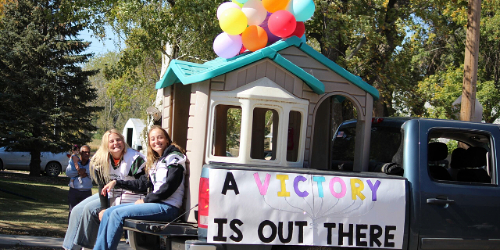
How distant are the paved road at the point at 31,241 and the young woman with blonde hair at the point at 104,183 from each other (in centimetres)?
211

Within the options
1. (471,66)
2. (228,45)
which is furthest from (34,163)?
(228,45)

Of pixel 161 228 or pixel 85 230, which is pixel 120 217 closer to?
pixel 161 228

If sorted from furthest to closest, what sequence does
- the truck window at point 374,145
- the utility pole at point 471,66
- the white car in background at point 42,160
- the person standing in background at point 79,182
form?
the white car in background at point 42,160 → the utility pole at point 471,66 → the person standing in background at point 79,182 → the truck window at point 374,145

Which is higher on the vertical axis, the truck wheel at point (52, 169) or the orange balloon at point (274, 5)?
the orange balloon at point (274, 5)

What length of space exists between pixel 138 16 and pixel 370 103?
Answer: 962 cm

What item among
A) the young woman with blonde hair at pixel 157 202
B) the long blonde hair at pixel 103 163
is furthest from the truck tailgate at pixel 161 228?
the long blonde hair at pixel 103 163

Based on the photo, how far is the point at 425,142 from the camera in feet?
15.1

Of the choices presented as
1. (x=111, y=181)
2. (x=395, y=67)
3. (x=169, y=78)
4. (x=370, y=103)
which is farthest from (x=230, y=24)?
(x=395, y=67)

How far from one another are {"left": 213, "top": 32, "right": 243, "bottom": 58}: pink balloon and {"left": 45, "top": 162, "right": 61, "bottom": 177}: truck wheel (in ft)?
65.2

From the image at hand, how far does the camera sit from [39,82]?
2122 centimetres

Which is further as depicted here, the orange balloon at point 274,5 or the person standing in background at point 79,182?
the person standing in background at point 79,182

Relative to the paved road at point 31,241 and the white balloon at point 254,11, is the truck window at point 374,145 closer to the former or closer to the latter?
the white balloon at point 254,11

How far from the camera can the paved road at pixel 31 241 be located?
272 inches

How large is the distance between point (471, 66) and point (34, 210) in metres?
10.1
